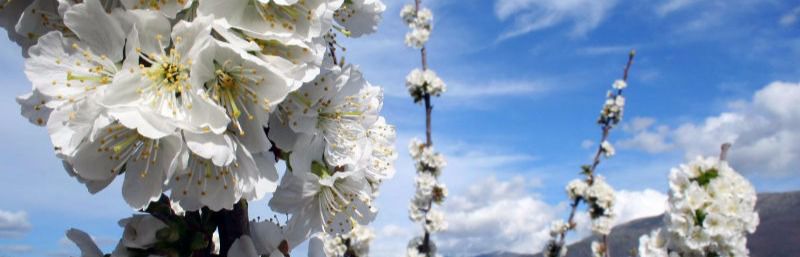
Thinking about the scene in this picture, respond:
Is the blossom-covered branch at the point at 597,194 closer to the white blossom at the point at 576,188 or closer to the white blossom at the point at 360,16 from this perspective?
the white blossom at the point at 576,188

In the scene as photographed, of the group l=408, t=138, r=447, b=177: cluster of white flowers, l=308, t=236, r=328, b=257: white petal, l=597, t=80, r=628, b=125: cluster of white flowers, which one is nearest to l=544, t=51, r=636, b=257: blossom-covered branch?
l=597, t=80, r=628, b=125: cluster of white flowers

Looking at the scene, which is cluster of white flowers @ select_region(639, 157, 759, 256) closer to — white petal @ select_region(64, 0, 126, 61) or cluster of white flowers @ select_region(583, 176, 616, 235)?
white petal @ select_region(64, 0, 126, 61)

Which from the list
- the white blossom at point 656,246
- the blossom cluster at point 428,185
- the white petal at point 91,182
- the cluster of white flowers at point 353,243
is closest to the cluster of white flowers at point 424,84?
the blossom cluster at point 428,185

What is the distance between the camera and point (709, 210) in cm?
494

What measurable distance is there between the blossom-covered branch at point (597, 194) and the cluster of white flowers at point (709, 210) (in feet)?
16.9

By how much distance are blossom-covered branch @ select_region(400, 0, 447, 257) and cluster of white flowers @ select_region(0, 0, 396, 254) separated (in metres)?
7.49

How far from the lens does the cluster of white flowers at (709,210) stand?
16.2 feet

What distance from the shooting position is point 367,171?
1.88 m

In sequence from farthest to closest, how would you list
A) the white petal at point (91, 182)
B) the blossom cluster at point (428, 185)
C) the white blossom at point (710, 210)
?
the blossom cluster at point (428, 185)
the white blossom at point (710, 210)
the white petal at point (91, 182)

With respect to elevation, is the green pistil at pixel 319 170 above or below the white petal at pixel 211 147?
above

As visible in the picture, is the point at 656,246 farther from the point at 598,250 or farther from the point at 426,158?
the point at 598,250

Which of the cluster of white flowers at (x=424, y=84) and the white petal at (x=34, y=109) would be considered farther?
the cluster of white flowers at (x=424, y=84)

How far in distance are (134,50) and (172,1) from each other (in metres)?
0.14

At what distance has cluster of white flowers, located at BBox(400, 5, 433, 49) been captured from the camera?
9875 mm
